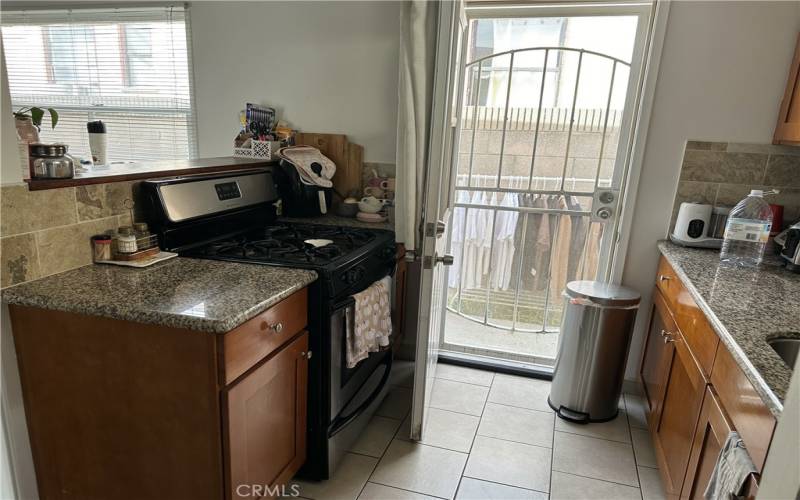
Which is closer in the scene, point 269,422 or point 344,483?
point 269,422

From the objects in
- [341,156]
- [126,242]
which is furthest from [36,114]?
[341,156]

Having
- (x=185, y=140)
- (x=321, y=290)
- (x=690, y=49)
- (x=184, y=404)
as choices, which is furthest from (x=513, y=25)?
(x=184, y=404)

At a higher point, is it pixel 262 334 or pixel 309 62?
pixel 309 62

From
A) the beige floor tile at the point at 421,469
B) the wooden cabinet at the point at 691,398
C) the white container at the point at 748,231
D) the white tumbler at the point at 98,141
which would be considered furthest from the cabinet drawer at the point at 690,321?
the white tumbler at the point at 98,141

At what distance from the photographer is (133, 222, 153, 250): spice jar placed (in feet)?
5.24

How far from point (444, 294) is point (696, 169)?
1.44m

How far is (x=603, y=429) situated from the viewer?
227 centimetres

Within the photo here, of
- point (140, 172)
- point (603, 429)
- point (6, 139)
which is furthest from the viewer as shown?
point (603, 429)

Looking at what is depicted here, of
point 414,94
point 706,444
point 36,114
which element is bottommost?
point 706,444

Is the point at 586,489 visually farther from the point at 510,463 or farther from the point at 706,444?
the point at 706,444

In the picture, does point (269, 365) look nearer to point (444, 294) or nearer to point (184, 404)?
point (184, 404)

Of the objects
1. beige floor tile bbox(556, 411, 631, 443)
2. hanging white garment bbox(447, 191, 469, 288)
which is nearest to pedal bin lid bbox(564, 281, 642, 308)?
beige floor tile bbox(556, 411, 631, 443)

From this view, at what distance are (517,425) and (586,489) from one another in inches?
18.1

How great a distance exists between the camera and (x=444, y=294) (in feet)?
9.20
